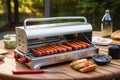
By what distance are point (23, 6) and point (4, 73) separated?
3.70 metres

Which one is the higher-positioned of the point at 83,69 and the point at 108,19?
the point at 108,19

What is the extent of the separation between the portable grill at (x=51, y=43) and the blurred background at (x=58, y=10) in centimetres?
233

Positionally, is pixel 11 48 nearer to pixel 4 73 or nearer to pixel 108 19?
pixel 4 73

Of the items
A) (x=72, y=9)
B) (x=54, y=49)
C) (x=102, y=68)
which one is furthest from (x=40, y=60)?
(x=72, y=9)

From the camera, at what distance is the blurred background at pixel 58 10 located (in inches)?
181

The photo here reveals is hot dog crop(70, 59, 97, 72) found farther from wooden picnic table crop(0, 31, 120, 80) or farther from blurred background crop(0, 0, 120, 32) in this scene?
blurred background crop(0, 0, 120, 32)

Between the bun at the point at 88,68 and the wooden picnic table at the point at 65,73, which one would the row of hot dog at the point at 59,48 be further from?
the bun at the point at 88,68

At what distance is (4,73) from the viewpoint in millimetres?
1426

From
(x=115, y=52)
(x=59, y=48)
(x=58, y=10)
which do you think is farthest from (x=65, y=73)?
(x=58, y=10)

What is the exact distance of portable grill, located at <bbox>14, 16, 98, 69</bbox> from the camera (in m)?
1.52

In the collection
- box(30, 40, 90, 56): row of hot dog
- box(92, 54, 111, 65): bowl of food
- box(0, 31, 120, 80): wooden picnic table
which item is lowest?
box(0, 31, 120, 80): wooden picnic table

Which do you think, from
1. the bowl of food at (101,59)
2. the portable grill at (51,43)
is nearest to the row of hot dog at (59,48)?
the portable grill at (51,43)

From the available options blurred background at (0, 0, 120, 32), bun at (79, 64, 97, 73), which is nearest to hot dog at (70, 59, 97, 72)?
bun at (79, 64, 97, 73)

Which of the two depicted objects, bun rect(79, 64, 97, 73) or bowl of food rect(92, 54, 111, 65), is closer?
bun rect(79, 64, 97, 73)
